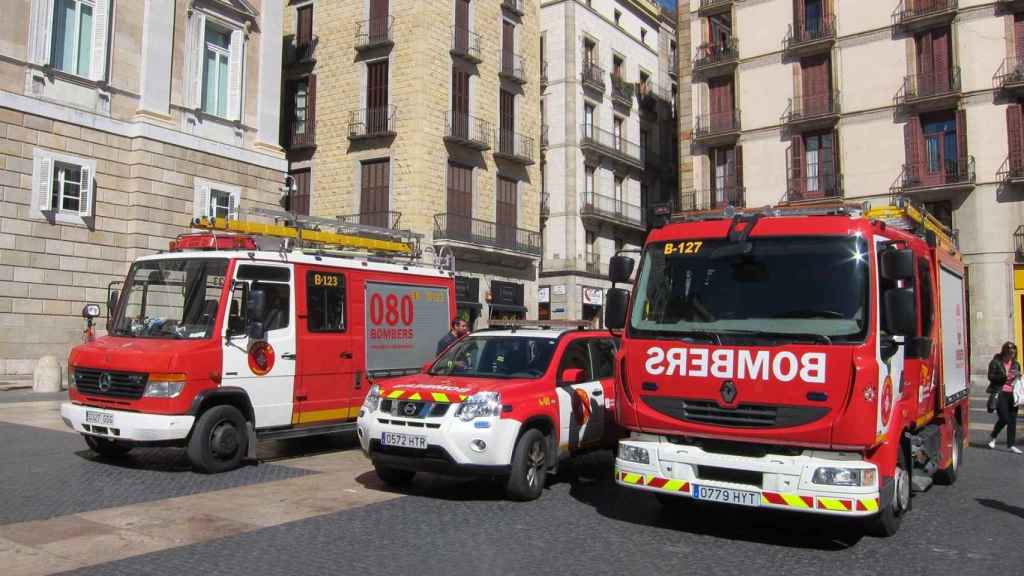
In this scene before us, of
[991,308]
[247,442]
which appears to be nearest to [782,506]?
[247,442]

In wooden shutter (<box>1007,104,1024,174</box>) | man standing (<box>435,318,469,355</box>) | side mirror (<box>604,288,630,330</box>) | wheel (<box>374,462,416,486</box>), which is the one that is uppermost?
wooden shutter (<box>1007,104,1024,174</box>)

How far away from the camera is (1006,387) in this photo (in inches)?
524

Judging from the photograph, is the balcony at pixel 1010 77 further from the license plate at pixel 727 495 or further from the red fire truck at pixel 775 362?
the license plate at pixel 727 495

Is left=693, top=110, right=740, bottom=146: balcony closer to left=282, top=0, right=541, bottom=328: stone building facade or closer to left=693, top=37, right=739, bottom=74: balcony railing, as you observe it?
left=693, top=37, right=739, bottom=74: balcony railing

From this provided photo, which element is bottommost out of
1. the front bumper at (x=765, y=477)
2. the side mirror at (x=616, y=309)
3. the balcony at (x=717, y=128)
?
the front bumper at (x=765, y=477)

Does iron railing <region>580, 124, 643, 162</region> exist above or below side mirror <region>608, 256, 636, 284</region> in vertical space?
above

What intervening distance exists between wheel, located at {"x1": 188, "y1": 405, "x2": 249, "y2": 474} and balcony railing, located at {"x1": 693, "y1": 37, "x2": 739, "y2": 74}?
30.8m

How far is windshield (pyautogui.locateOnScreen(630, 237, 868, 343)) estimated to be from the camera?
659 centimetres

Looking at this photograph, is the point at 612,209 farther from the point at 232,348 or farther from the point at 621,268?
the point at 621,268

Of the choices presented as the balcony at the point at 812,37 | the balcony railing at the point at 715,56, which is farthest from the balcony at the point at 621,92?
the balcony at the point at 812,37

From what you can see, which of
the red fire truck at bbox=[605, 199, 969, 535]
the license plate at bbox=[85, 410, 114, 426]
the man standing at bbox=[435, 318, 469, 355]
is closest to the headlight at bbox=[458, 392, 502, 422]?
the red fire truck at bbox=[605, 199, 969, 535]

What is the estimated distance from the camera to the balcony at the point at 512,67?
33.0 meters

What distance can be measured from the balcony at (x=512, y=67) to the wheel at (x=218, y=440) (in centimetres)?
2499

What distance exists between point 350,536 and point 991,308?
2945 cm
